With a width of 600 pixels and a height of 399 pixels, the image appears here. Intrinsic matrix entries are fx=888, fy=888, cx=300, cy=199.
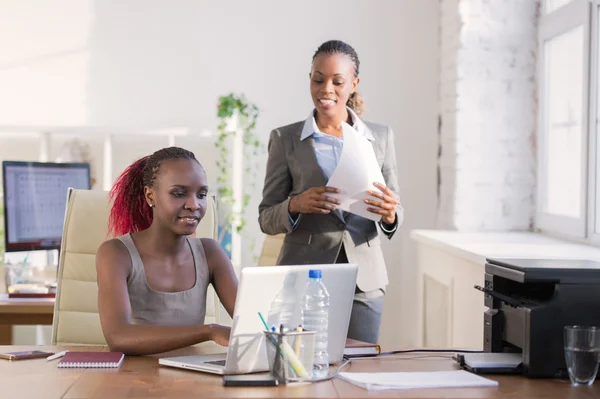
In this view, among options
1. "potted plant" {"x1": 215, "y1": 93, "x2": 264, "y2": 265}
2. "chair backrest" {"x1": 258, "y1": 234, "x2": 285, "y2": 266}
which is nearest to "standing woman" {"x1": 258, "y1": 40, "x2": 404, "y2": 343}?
"chair backrest" {"x1": 258, "y1": 234, "x2": 285, "y2": 266}

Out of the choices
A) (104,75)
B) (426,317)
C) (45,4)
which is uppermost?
(45,4)

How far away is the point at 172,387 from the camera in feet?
5.42

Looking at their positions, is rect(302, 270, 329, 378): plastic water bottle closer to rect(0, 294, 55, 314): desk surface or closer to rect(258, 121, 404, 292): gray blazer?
rect(258, 121, 404, 292): gray blazer

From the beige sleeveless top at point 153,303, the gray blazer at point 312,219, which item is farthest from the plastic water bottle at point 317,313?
the gray blazer at point 312,219

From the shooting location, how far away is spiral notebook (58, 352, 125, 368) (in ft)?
6.01

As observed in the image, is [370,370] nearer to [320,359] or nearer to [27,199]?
[320,359]

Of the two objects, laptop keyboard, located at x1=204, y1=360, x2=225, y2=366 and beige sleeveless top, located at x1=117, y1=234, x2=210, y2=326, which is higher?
beige sleeveless top, located at x1=117, y1=234, x2=210, y2=326

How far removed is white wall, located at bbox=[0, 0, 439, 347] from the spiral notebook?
2.88 metres

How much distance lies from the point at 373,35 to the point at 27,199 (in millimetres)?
2090

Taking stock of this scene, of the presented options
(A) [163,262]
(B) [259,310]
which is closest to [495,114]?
(A) [163,262]

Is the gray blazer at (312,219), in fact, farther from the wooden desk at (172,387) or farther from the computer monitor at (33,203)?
the computer monitor at (33,203)

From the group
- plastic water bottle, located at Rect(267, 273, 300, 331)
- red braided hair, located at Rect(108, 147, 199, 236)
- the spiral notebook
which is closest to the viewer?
plastic water bottle, located at Rect(267, 273, 300, 331)

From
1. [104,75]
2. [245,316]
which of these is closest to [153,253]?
[245,316]

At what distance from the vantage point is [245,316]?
5.59 feet
